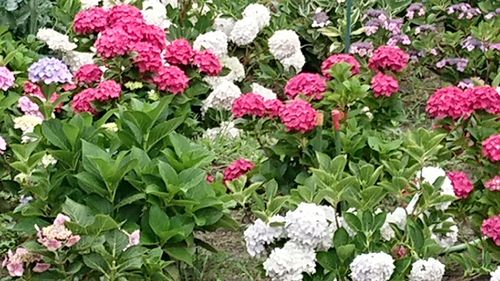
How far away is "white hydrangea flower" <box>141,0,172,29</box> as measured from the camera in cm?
505

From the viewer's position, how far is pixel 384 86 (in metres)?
3.79

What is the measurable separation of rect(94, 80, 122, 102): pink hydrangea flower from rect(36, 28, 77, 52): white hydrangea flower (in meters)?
0.84

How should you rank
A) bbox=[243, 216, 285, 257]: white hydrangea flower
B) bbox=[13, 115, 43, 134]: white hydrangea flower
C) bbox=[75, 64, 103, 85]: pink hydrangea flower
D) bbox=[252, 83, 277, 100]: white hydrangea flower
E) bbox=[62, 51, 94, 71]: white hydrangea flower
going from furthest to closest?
bbox=[252, 83, 277, 100]: white hydrangea flower, bbox=[62, 51, 94, 71]: white hydrangea flower, bbox=[75, 64, 103, 85]: pink hydrangea flower, bbox=[13, 115, 43, 134]: white hydrangea flower, bbox=[243, 216, 285, 257]: white hydrangea flower

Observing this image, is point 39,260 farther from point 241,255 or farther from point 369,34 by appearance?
point 369,34

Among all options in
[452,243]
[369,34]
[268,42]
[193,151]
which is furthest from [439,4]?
[193,151]

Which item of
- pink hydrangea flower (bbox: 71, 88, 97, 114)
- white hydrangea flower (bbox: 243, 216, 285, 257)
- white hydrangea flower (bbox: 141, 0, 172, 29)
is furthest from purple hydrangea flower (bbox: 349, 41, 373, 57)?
white hydrangea flower (bbox: 243, 216, 285, 257)

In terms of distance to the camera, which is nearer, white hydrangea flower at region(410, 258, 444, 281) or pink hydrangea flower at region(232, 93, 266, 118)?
white hydrangea flower at region(410, 258, 444, 281)

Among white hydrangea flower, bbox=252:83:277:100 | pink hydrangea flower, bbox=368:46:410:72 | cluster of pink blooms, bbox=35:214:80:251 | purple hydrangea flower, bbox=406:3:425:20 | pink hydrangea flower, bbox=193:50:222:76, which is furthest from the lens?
purple hydrangea flower, bbox=406:3:425:20

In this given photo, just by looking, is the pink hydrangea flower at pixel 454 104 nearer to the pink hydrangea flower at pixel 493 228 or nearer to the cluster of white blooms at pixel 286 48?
the pink hydrangea flower at pixel 493 228

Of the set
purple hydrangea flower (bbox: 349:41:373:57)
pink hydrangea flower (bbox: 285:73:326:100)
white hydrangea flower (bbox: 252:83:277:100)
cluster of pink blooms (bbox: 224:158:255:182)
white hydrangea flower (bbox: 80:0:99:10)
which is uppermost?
pink hydrangea flower (bbox: 285:73:326:100)

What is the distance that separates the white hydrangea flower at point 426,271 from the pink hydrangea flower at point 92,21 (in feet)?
6.02

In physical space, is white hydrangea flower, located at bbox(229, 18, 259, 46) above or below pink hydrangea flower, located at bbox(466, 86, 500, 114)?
below

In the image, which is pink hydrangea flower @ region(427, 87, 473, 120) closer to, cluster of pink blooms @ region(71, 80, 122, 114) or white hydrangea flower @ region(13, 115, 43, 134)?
cluster of pink blooms @ region(71, 80, 122, 114)

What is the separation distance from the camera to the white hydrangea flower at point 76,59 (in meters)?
4.58
